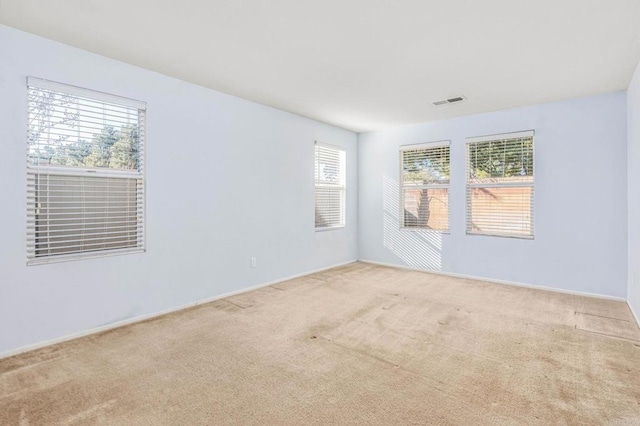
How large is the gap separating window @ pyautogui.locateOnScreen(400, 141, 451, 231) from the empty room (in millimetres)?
52

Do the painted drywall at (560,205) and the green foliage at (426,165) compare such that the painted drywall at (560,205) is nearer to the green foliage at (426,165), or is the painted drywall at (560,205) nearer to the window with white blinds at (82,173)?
the green foliage at (426,165)

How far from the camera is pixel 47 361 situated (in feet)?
7.93

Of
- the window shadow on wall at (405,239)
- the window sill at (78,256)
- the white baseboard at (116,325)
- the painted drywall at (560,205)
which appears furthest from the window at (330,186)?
the window sill at (78,256)

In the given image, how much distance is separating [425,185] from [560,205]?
186 cm

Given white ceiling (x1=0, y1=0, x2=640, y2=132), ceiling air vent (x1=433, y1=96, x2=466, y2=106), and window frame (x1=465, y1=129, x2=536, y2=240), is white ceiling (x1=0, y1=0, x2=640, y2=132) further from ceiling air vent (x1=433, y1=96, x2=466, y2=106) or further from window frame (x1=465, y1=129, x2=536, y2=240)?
window frame (x1=465, y1=129, x2=536, y2=240)

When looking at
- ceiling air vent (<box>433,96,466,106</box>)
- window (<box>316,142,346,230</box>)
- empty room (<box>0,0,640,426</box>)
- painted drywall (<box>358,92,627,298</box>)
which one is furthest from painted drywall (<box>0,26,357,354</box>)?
painted drywall (<box>358,92,627,298</box>)

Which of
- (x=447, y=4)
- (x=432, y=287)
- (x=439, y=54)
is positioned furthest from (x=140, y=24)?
(x=432, y=287)

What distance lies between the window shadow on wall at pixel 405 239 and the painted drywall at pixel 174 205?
1.17 metres

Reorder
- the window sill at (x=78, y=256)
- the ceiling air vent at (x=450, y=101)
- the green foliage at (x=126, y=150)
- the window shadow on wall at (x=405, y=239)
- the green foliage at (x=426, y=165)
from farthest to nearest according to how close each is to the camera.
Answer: the window shadow on wall at (x=405, y=239) → the green foliage at (x=426, y=165) → the ceiling air vent at (x=450, y=101) → the green foliage at (x=126, y=150) → the window sill at (x=78, y=256)

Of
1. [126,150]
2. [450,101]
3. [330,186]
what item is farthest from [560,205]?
[126,150]

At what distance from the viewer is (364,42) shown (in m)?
2.64

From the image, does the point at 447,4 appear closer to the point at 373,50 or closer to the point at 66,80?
the point at 373,50

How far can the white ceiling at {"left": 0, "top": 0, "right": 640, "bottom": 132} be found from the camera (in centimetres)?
220

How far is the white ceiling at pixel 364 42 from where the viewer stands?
220 centimetres
